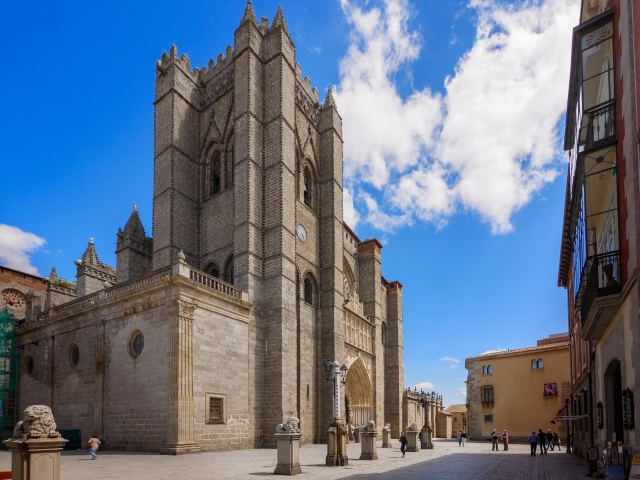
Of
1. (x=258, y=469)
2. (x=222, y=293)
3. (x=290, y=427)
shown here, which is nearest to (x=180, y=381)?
(x=222, y=293)

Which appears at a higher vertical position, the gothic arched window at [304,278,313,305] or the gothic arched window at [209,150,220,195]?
the gothic arched window at [209,150,220,195]

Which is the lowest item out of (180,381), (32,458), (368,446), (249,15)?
(368,446)

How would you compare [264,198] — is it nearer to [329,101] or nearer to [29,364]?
[329,101]

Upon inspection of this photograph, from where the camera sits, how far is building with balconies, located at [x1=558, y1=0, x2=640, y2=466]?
365 inches

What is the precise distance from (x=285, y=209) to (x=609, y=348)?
49.1 feet

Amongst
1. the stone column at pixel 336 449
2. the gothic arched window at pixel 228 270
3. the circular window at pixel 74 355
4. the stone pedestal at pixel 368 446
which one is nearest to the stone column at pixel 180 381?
the stone column at pixel 336 449

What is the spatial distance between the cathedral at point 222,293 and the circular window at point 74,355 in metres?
0.05

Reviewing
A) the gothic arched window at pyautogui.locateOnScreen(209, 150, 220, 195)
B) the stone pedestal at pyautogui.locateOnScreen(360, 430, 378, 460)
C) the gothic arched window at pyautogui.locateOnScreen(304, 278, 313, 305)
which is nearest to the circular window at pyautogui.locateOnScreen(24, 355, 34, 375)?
the gothic arched window at pyautogui.locateOnScreen(209, 150, 220, 195)

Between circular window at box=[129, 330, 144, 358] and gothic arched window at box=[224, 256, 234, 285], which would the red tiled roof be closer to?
gothic arched window at box=[224, 256, 234, 285]

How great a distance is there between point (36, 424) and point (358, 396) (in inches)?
1069

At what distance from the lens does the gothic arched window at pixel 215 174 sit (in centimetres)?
2708

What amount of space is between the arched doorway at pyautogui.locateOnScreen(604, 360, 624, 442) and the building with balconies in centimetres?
2

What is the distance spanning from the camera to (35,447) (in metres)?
6.29

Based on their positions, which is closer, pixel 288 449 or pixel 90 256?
pixel 288 449
